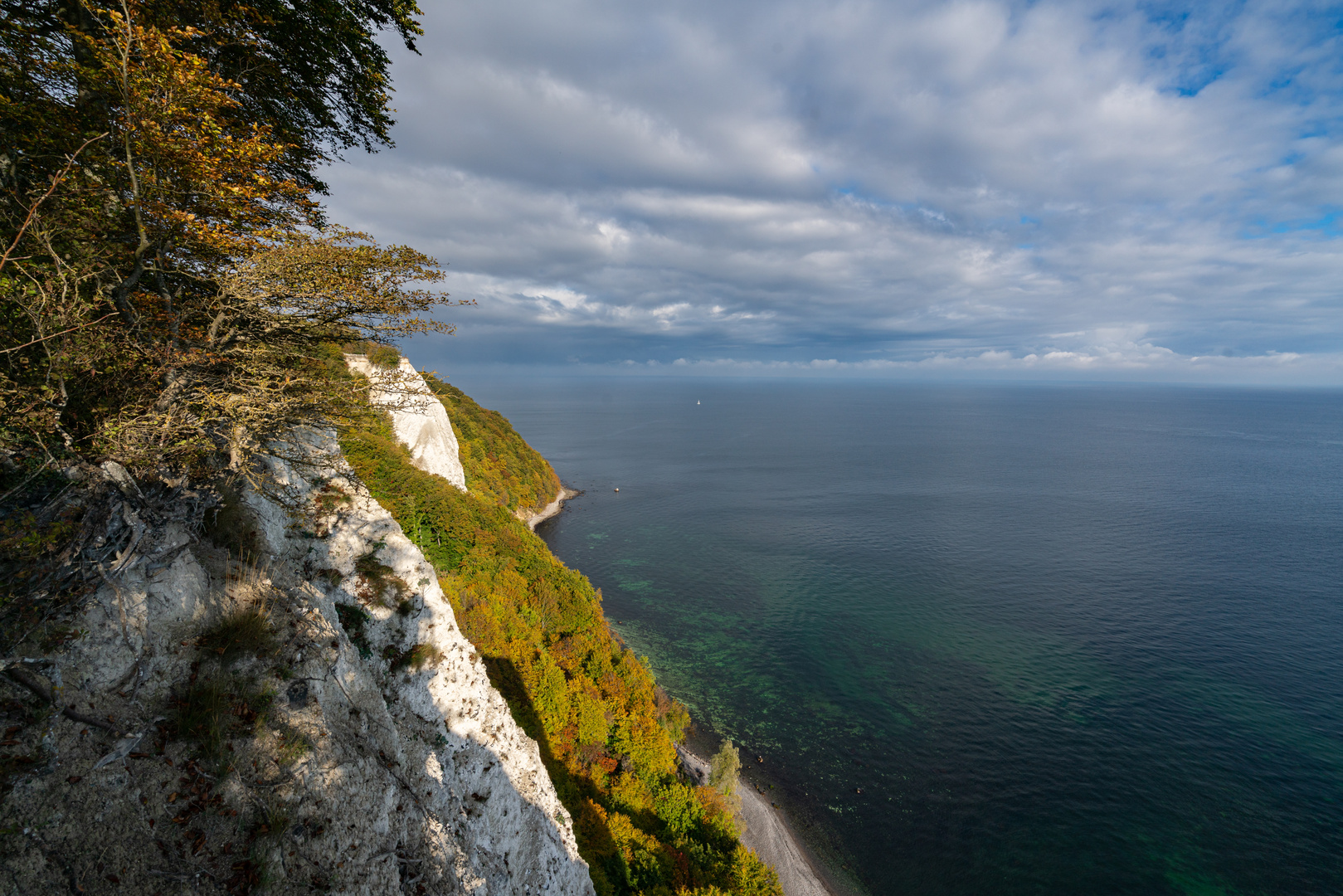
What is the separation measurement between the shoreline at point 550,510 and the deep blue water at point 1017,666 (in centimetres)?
271

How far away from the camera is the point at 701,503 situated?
317ft

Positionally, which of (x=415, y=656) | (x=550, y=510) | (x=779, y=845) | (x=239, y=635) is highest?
(x=239, y=635)

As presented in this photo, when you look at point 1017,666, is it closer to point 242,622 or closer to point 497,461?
point 242,622

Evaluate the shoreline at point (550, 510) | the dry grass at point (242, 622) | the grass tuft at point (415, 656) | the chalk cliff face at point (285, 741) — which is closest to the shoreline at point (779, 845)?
the chalk cliff face at point (285, 741)

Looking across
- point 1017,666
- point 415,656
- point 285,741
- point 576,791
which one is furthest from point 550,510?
point 285,741

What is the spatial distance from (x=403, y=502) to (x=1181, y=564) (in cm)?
9429

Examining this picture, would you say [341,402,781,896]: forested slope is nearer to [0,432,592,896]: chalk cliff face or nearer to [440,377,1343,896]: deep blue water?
[0,432,592,896]: chalk cliff face

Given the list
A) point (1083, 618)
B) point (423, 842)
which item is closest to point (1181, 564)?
point (1083, 618)

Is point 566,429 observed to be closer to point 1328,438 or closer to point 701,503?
point 701,503

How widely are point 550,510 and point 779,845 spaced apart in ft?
216

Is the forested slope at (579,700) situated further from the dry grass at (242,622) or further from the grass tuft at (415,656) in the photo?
the dry grass at (242,622)

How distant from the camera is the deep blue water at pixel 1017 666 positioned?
29.3 metres

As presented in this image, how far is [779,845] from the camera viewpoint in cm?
2852

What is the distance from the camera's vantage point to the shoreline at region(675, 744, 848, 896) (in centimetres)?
2686
